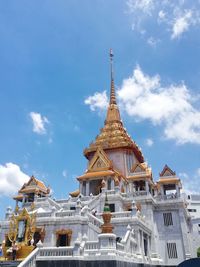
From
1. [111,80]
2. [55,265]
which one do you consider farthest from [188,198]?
[55,265]

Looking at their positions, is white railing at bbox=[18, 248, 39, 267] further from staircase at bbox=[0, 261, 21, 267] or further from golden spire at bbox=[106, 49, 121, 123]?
golden spire at bbox=[106, 49, 121, 123]

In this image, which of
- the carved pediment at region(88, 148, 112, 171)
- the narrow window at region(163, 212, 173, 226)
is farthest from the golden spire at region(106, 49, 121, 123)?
the narrow window at region(163, 212, 173, 226)

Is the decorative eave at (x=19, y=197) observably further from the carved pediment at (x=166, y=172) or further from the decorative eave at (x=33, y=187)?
the carved pediment at (x=166, y=172)

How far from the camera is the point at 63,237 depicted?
23.2 m

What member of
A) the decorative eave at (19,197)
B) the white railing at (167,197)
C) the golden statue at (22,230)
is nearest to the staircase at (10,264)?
the golden statue at (22,230)

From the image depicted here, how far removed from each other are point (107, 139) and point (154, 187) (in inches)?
412

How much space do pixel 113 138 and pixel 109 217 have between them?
2600 centimetres

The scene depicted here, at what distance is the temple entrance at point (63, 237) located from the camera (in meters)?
22.8

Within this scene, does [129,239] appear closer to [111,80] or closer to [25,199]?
[25,199]

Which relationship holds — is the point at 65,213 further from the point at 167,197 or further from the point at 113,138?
the point at 113,138

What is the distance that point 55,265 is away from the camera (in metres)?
15.7

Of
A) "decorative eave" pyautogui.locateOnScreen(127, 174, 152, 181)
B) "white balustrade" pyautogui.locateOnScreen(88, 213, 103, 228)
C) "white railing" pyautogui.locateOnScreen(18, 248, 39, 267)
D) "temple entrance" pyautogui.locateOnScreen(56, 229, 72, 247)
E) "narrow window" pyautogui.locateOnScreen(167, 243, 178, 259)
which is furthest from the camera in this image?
"decorative eave" pyautogui.locateOnScreen(127, 174, 152, 181)

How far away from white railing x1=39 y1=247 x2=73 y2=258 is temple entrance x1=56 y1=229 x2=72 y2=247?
20.3ft

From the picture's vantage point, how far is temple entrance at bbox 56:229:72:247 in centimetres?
2280
